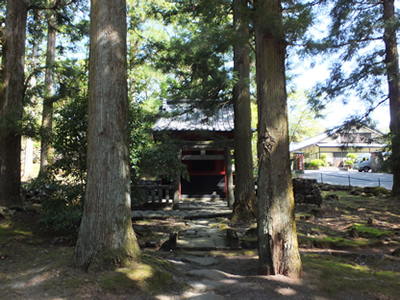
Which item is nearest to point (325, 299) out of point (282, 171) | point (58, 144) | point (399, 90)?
point (282, 171)

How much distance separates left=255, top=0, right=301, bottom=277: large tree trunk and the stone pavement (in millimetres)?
1912

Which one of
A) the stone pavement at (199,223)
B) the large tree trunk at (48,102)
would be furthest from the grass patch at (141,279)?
the large tree trunk at (48,102)

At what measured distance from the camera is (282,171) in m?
3.79

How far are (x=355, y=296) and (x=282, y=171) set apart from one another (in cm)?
161

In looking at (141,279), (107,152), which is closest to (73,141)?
(107,152)

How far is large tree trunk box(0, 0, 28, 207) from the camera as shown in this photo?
23.7ft

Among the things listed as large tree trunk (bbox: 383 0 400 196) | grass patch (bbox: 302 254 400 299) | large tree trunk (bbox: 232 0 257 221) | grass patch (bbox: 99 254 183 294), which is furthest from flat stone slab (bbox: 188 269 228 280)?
large tree trunk (bbox: 383 0 400 196)

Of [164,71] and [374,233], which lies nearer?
[374,233]

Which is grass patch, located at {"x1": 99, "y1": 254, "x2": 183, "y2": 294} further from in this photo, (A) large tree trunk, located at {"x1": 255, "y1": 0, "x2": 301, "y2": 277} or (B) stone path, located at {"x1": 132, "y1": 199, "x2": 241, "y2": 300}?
(A) large tree trunk, located at {"x1": 255, "y1": 0, "x2": 301, "y2": 277}

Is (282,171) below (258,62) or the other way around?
below

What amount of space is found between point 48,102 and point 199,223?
230 inches

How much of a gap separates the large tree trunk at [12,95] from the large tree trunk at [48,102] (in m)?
0.70

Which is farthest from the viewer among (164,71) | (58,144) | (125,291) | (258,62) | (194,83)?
(194,83)

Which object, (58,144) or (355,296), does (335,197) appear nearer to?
(355,296)
